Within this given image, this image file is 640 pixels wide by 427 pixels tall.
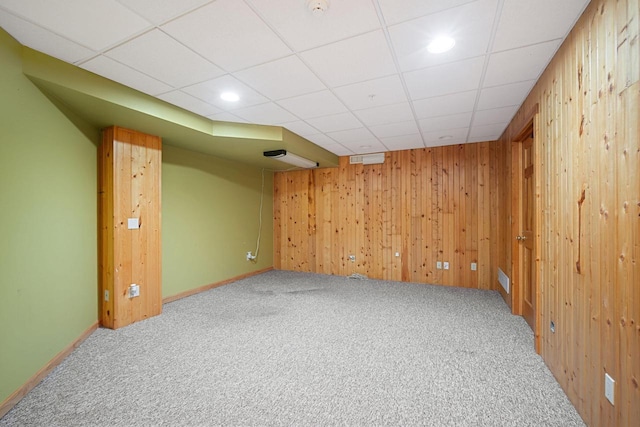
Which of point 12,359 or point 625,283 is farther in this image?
point 12,359

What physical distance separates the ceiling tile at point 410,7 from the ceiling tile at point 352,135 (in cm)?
213

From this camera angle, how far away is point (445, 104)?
2871mm

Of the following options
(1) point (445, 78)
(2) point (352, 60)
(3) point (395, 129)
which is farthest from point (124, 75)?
(3) point (395, 129)

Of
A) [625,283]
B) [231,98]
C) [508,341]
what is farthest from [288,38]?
[508,341]

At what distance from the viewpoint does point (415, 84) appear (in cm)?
243

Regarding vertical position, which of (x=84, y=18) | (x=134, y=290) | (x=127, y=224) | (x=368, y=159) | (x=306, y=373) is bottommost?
(x=306, y=373)

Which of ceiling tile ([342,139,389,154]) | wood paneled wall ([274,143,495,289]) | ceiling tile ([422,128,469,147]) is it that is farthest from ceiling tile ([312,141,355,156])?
ceiling tile ([422,128,469,147])

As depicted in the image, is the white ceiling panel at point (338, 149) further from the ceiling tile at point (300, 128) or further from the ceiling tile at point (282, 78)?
the ceiling tile at point (282, 78)

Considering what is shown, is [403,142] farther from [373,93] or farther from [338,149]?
[373,93]

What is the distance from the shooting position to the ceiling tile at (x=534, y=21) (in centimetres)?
Result: 149

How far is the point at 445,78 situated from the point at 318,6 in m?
1.38

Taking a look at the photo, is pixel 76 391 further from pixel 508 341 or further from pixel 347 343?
pixel 508 341

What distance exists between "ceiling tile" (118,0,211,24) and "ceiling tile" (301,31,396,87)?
76 cm

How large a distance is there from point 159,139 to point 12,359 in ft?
7.86
